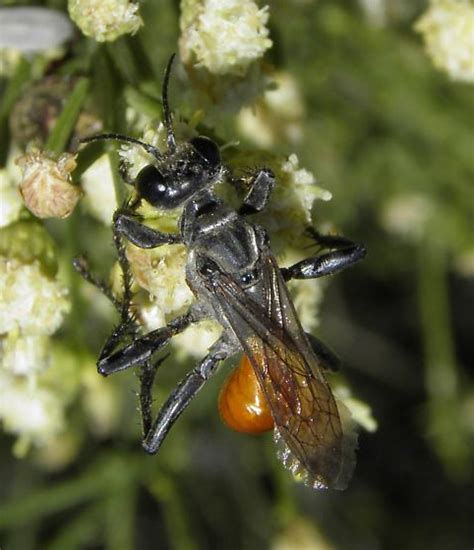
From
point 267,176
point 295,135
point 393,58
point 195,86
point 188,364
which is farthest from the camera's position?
point 393,58

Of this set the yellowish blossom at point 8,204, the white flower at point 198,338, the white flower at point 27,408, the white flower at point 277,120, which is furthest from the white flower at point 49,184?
the white flower at point 277,120

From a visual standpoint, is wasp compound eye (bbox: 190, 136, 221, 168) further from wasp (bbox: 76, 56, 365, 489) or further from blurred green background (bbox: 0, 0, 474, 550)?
blurred green background (bbox: 0, 0, 474, 550)

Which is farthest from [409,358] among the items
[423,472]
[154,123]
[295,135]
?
[154,123]

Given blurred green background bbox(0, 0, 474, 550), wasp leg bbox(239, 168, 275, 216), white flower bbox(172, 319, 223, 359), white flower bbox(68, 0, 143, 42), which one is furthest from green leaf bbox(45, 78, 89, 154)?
white flower bbox(172, 319, 223, 359)

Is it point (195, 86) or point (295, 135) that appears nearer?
point (195, 86)

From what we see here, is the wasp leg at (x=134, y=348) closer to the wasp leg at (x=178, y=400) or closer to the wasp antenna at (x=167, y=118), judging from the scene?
the wasp leg at (x=178, y=400)

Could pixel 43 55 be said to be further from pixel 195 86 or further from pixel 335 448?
pixel 335 448
